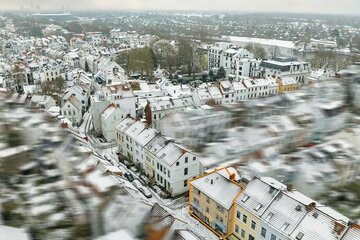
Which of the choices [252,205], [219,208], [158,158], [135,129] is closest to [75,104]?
[135,129]

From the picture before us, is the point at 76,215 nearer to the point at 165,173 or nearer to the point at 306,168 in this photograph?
the point at 306,168

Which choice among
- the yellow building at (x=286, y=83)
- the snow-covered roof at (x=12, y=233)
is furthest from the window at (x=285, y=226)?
the yellow building at (x=286, y=83)

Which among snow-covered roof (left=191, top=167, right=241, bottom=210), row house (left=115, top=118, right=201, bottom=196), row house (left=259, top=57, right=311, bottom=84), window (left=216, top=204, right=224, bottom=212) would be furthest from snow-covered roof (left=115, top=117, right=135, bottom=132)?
row house (left=259, top=57, right=311, bottom=84)

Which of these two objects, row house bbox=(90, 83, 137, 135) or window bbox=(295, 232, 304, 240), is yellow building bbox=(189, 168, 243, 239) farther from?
row house bbox=(90, 83, 137, 135)

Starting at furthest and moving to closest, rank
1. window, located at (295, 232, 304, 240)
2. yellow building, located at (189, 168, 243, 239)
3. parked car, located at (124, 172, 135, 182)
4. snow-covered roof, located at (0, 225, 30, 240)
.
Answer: parked car, located at (124, 172, 135, 182)
yellow building, located at (189, 168, 243, 239)
window, located at (295, 232, 304, 240)
snow-covered roof, located at (0, 225, 30, 240)

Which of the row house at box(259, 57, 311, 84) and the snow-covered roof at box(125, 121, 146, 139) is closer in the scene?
the snow-covered roof at box(125, 121, 146, 139)

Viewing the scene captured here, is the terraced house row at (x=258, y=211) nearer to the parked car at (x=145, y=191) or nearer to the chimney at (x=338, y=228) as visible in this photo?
the chimney at (x=338, y=228)

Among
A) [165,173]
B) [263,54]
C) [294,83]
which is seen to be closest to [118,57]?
[263,54]

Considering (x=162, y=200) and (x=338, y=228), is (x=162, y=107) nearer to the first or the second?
(x=162, y=200)
